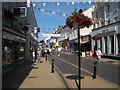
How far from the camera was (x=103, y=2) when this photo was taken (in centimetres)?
2869

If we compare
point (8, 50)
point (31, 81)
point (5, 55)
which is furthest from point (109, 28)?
point (31, 81)

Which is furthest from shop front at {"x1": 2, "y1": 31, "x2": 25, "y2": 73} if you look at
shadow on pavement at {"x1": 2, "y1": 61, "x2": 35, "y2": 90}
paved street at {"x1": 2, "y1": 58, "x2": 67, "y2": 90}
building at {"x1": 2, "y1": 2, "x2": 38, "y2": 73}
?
paved street at {"x1": 2, "y1": 58, "x2": 67, "y2": 90}

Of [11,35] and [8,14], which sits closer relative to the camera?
[8,14]

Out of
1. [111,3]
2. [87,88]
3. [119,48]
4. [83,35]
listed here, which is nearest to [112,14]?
[111,3]

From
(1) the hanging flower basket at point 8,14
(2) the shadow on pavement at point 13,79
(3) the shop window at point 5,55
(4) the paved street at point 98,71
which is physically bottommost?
(4) the paved street at point 98,71

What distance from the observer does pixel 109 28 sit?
26.2m

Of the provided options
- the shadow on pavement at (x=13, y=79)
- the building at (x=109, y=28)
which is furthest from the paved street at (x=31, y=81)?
the building at (x=109, y=28)

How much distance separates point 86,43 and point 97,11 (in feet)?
30.3

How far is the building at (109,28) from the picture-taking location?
950 inches

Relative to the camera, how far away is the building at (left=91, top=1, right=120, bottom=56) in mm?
24141

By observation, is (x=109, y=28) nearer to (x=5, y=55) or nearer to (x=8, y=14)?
(x=8, y=14)

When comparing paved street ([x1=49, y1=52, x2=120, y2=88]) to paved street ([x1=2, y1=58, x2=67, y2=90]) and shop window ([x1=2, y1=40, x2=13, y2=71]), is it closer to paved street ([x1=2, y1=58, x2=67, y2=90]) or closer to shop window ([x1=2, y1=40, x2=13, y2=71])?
paved street ([x1=2, y1=58, x2=67, y2=90])

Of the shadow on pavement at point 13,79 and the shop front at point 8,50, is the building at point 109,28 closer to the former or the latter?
the shop front at point 8,50

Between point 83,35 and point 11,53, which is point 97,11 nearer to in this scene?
point 83,35
